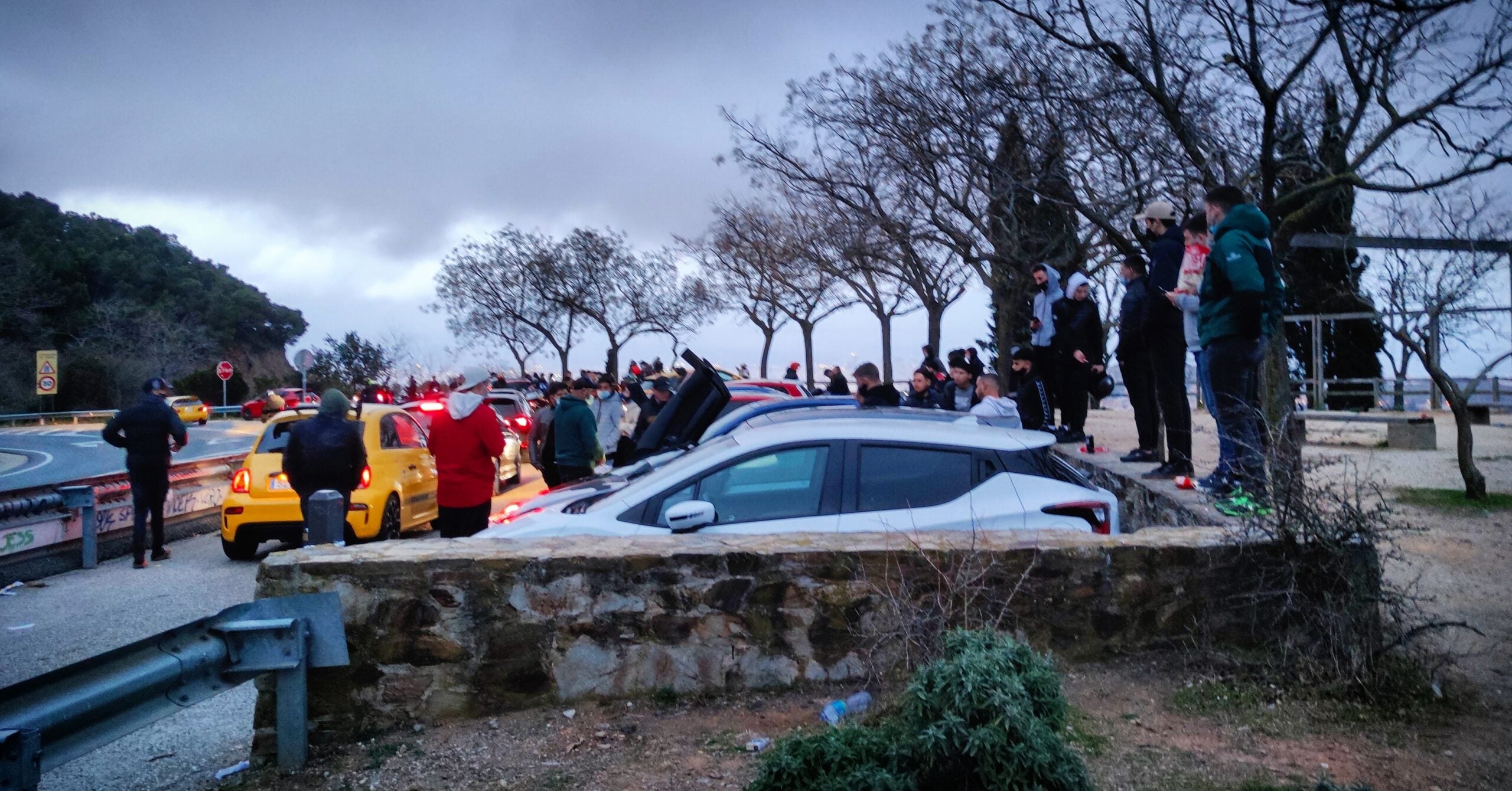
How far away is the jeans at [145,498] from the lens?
9.88 meters

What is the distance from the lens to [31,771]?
300cm

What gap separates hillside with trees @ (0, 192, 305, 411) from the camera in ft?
160

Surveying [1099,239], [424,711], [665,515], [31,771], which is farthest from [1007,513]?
[1099,239]

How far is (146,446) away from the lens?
983cm

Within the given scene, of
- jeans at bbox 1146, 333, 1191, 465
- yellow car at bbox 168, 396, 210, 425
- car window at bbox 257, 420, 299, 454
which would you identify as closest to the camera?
jeans at bbox 1146, 333, 1191, 465

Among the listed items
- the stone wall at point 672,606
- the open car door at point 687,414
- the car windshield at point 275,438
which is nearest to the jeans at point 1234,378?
the stone wall at point 672,606

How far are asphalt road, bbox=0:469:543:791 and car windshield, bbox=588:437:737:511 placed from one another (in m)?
2.22

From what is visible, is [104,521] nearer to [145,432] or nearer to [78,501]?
[78,501]

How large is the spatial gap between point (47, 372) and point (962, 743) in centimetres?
4701

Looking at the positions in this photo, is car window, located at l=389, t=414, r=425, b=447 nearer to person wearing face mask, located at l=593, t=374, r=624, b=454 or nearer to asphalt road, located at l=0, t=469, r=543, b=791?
asphalt road, located at l=0, t=469, r=543, b=791

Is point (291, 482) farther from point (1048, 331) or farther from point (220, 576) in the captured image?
point (1048, 331)

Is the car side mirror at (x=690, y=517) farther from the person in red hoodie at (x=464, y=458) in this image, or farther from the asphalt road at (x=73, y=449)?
the asphalt road at (x=73, y=449)

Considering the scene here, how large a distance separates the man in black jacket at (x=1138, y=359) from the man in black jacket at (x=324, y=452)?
6.41m

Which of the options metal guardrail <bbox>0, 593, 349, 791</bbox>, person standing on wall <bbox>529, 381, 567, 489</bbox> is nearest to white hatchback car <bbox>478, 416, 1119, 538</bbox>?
metal guardrail <bbox>0, 593, 349, 791</bbox>
